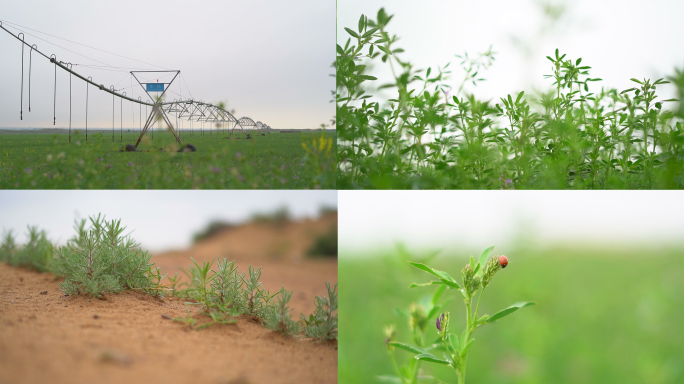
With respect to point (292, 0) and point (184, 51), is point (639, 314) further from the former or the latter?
point (184, 51)

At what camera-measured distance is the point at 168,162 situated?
1629 mm

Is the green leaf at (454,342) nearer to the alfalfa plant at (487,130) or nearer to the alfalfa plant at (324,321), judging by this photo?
the alfalfa plant at (324,321)

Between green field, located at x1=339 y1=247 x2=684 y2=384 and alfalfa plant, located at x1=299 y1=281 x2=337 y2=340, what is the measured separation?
0.27ft

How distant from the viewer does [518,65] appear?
1658 mm

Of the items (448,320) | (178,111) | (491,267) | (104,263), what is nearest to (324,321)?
(448,320)

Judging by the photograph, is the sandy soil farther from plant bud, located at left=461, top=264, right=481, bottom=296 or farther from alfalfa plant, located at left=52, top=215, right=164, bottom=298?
plant bud, located at left=461, top=264, right=481, bottom=296

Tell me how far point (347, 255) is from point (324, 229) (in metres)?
0.17

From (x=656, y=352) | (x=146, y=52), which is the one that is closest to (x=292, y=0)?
(x=146, y=52)

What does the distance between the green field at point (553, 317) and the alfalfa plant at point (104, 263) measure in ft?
2.65

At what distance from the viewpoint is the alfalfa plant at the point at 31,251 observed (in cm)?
186

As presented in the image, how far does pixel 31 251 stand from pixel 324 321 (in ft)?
5.22

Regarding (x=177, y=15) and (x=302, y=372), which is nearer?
(x=302, y=372)

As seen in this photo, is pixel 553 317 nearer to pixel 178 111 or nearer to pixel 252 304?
pixel 252 304

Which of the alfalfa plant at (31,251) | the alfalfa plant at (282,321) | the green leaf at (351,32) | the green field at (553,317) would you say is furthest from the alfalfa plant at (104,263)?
the green leaf at (351,32)
